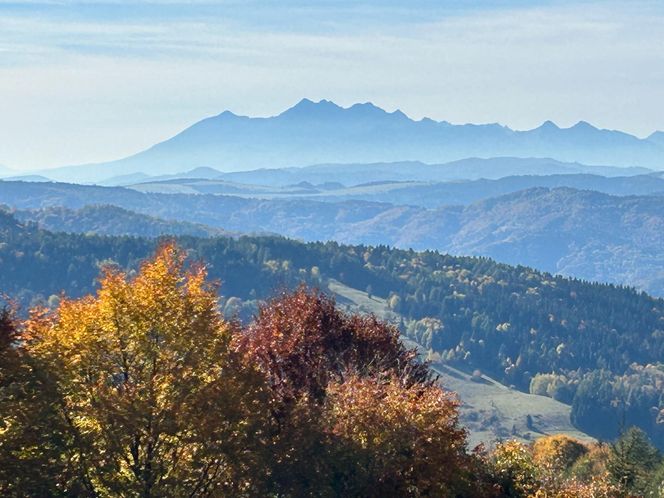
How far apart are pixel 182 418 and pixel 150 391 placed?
1.49m

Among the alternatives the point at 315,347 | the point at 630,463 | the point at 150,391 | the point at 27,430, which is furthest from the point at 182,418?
the point at 630,463

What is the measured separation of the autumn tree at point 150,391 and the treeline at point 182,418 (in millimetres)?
51

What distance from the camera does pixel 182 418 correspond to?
37.5 metres

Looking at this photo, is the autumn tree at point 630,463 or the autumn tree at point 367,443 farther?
the autumn tree at point 630,463

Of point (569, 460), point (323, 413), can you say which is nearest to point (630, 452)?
point (569, 460)

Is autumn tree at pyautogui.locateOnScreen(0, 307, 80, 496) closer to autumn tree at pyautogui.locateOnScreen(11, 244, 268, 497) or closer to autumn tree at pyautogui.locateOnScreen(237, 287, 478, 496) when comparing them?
autumn tree at pyautogui.locateOnScreen(11, 244, 268, 497)

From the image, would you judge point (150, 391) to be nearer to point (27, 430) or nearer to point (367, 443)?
point (27, 430)

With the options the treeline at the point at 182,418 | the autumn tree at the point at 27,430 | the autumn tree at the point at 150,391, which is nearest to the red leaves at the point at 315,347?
the treeline at the point at 182,418

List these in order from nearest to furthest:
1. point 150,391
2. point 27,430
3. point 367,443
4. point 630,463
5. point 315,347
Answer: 1. point 27,430
2. point 150,391
3. point 367,443
4. point 315,347
5. point 630,463

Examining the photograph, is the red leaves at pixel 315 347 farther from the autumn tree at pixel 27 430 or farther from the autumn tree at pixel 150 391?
the autumn tree at pixel 27 430

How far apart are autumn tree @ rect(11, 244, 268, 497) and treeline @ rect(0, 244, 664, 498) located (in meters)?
0.05

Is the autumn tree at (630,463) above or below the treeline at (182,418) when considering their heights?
below

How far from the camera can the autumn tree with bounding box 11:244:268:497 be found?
3728 cm

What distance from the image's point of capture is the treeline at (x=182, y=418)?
36.9 meters
